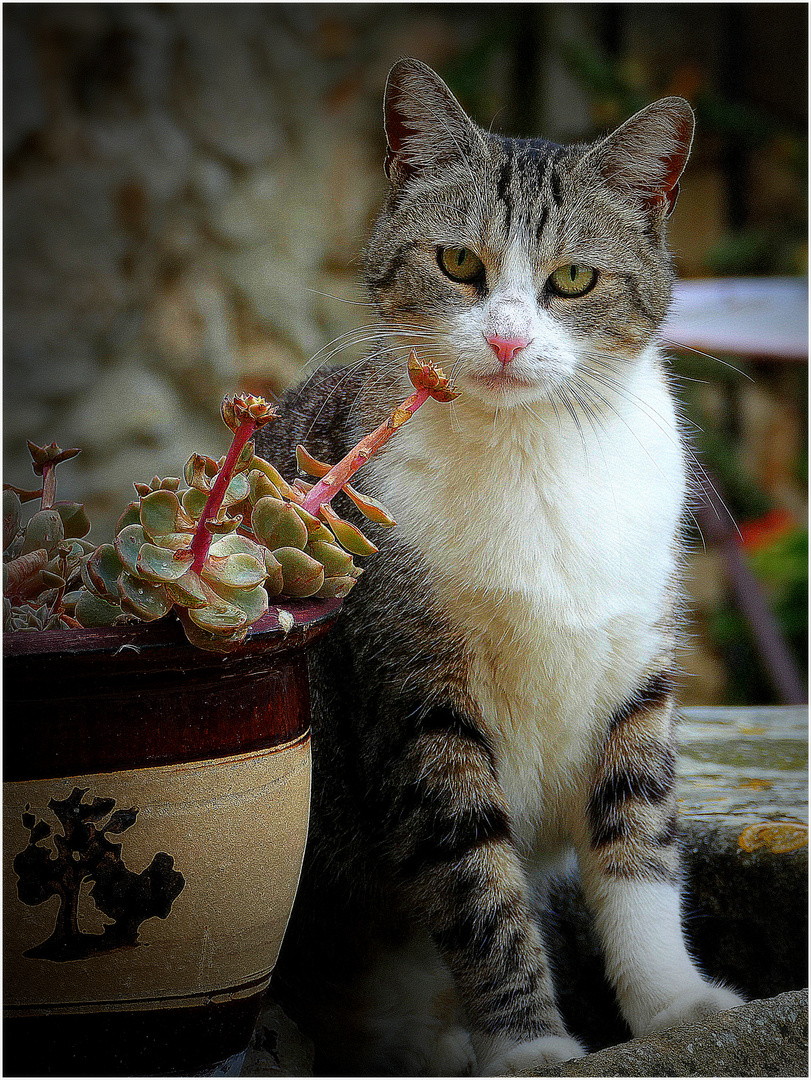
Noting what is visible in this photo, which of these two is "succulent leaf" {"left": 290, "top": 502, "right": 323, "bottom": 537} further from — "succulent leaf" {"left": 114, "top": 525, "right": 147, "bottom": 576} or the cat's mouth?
the cat's mouth

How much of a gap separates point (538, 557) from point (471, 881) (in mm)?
277

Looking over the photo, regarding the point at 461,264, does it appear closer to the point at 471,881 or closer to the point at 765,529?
the point at 471,881

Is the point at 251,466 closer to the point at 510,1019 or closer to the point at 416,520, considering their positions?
the point at 416,520

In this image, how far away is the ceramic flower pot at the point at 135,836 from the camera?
59 centimetres

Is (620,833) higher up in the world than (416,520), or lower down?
lower down

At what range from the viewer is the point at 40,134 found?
151cm

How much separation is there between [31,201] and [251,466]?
44.4 inches

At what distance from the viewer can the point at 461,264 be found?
847 millimetres

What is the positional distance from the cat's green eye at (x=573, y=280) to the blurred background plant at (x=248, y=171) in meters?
0.75

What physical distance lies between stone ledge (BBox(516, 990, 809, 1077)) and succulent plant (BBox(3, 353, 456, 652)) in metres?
0.38

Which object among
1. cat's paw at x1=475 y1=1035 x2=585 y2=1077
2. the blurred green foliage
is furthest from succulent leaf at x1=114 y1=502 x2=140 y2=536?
the blurred green foliage

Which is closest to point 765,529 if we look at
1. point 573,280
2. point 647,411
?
point 647,411

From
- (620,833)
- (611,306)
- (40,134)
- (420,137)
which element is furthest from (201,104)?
(620,833)

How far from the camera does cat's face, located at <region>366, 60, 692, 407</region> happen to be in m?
0.81
